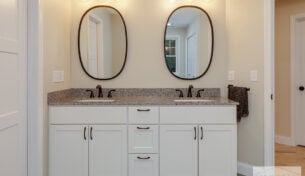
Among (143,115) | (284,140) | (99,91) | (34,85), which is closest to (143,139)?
(143,115)

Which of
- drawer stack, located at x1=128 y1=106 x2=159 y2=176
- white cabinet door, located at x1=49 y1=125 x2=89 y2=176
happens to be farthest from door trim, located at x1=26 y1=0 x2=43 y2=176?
drawer stack, located at x1=128 y1=106 x2=159 y2=176

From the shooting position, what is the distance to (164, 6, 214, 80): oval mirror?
340 cm

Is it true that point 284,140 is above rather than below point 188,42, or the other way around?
below

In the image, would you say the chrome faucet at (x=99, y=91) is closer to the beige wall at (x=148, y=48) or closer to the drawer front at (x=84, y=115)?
the beige wall at (x=148, y=48)

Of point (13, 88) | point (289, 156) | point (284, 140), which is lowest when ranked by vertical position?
point (289, 156)

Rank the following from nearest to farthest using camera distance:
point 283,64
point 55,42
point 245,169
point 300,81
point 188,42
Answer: point 55,42 < point 245,169 < point 188,42 < point 300,81 < point 283,64

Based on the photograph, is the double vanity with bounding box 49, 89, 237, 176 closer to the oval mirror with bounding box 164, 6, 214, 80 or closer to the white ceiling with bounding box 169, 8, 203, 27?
the oval mirror with bounding box 164, 6, 214, 80

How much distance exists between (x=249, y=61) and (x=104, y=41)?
5.27 feet

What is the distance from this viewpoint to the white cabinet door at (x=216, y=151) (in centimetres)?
278

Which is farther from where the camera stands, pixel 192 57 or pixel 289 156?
pixel 289 156

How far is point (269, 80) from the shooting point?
302 centimetres

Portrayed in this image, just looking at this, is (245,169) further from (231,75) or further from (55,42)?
(55,42)

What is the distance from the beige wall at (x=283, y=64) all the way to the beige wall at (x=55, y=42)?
10.3 feet

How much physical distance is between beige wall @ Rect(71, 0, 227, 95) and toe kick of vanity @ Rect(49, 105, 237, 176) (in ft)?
2.32
